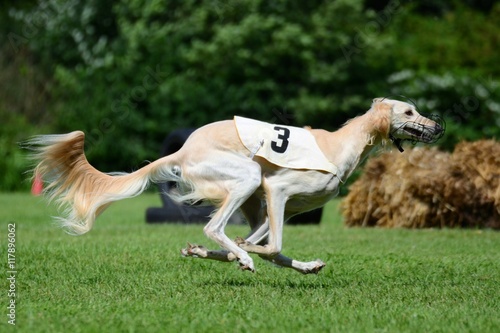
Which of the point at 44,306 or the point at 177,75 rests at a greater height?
the point at 44,306

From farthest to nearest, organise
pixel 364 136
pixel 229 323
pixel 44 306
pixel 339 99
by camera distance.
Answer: pixel 339 99, pixel 364 136, pixel 44 306, pixel 229 323

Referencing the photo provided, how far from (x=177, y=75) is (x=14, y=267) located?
59.0 feet

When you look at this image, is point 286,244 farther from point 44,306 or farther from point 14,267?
point 44,306

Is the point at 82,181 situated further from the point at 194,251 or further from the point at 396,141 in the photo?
the point at 396,141

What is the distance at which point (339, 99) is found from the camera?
25.4m

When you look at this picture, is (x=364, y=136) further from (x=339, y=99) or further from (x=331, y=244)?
(x=339, y=99)

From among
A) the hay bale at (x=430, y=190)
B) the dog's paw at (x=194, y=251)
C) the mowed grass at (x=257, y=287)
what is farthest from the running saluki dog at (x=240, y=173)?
the hay bale at (x=430, y=190)

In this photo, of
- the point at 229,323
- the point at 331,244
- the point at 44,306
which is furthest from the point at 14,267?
the point at 331,244

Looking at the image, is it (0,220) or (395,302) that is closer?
(395,302)

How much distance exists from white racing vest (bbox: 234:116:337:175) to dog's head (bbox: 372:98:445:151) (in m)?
0.61

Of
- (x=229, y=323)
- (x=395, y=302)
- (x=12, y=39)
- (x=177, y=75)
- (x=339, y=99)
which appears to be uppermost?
(x=229, y=323)

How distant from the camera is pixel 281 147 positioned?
723cm

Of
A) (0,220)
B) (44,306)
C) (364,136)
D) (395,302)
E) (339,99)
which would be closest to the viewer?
(44,306)

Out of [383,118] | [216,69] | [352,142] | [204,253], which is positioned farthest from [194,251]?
[216,69]
